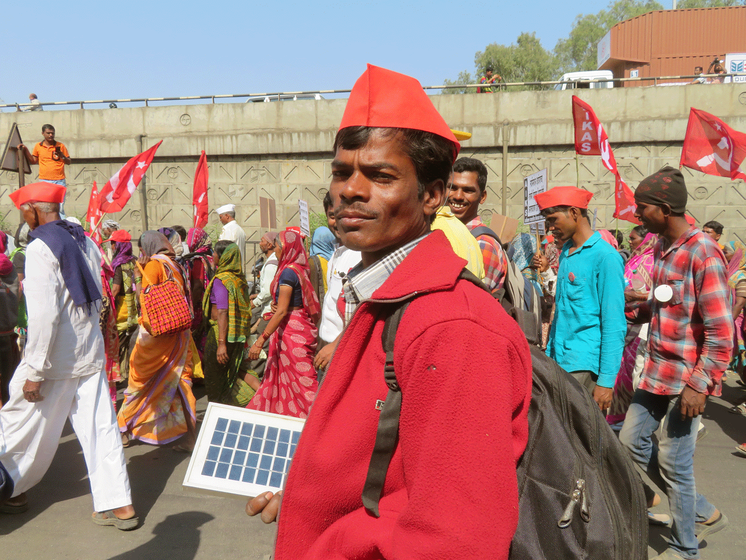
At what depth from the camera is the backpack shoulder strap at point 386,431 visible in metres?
1.05

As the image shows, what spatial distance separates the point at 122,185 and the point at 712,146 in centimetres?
765

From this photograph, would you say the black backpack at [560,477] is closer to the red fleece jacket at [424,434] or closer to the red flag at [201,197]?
the red fleece jacket at [424,434]

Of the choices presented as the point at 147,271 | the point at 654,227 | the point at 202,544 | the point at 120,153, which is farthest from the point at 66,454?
the point at 120,153

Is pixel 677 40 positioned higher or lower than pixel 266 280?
higher

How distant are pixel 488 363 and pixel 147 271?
4.63 m

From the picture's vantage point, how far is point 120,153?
15477 millimetres

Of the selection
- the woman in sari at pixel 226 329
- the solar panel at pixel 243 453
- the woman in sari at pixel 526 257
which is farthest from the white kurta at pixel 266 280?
the solar panel at pixel 243 453

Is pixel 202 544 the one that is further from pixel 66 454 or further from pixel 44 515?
pixel 66 454

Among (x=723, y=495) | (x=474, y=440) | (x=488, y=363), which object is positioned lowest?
(x=723, y=495)

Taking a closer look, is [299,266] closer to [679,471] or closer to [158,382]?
[158,382]

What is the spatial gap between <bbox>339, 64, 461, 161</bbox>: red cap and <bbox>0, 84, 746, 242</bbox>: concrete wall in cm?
1310

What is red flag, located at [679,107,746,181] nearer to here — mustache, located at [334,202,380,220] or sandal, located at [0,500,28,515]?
mustache, located at [334,202,380,220]

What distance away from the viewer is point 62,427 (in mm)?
3975

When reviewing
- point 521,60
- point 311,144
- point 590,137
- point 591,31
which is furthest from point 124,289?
point 591,31
